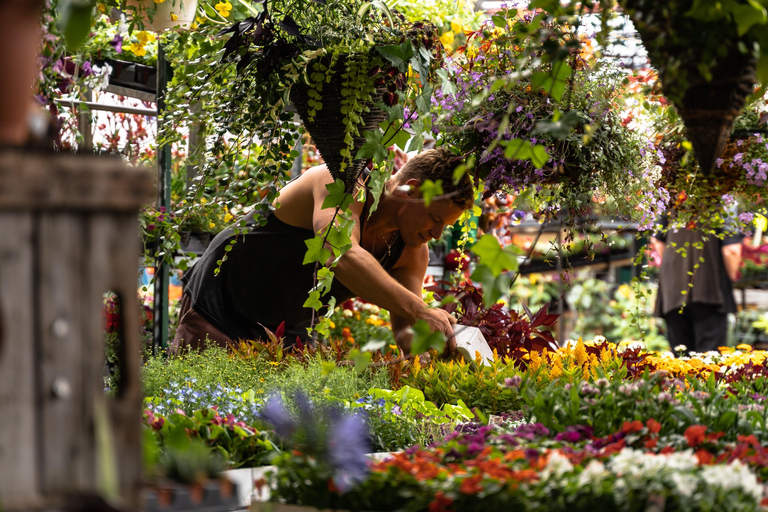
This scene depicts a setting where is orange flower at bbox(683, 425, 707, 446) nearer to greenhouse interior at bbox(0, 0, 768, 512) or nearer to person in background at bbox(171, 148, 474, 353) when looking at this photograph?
greenhouse interior at bbox(0, 0, 768, 512)

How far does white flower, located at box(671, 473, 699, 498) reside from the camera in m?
0.98

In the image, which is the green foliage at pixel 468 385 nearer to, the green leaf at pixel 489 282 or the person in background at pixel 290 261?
the person in background at pixel 290 261

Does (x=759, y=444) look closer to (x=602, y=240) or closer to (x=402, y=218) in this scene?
(x=602, y=240)

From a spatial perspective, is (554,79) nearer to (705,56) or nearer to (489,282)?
(705,56)

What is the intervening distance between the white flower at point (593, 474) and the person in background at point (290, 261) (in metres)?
1.47

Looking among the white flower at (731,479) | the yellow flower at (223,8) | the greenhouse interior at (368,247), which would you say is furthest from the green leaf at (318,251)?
the white flower at (731,479)

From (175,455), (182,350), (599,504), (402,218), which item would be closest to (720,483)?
(599,504)

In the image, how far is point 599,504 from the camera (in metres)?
0.95

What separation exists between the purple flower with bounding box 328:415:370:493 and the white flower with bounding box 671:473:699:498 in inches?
16.2

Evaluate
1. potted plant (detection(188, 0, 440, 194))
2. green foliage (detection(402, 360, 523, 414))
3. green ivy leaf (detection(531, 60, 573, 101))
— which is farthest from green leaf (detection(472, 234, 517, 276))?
green foliage (detection(402, 360, 523, 414))

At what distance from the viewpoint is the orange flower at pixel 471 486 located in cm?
94

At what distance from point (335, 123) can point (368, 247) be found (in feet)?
3.17

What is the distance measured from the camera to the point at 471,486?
3.09 feet

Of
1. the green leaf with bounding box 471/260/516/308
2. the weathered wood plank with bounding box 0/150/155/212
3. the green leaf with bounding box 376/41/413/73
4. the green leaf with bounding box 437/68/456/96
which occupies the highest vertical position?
the green leaf with bounding box 376/41/413/73
